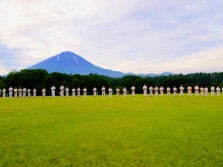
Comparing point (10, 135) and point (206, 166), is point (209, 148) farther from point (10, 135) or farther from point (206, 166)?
point (10, 135)

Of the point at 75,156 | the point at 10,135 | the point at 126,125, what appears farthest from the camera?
the point at 126,125

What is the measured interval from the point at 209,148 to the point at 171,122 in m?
5.72

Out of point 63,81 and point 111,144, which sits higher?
point 63,81

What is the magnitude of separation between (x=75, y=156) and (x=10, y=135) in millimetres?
3977

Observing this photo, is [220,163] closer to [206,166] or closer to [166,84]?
[206,166]

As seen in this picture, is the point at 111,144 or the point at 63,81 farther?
the point at 63,81

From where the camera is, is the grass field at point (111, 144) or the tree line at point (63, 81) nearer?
the grass field at point (111, 144)

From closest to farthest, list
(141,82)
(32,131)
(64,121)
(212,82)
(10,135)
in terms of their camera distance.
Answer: (10,135) → (32,131) → (64,121) → (141,82) → (212,82)

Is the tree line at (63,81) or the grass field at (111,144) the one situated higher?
the tree line at (63,81)

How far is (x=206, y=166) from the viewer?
1008 centimetres

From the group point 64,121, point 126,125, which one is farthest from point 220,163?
point 64,121

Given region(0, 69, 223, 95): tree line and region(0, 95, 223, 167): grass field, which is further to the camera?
region(0, 69, 223, 95): tree line

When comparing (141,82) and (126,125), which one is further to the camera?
(141,82)

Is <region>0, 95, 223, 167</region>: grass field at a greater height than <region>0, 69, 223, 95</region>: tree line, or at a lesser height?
lesser
